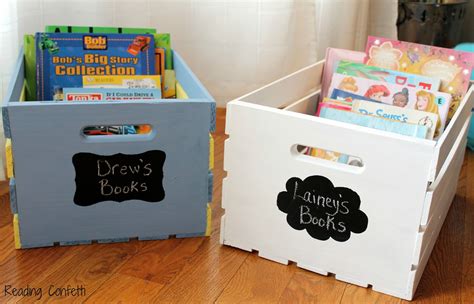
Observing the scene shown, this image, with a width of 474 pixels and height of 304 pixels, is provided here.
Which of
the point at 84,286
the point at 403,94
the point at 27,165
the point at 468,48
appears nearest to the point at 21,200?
the point at 27,165

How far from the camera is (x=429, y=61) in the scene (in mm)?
1401

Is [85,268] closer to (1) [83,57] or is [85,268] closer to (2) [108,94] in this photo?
(2) [108,94]

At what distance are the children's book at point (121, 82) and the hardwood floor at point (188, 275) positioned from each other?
337 millimetres

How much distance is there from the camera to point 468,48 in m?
1.83

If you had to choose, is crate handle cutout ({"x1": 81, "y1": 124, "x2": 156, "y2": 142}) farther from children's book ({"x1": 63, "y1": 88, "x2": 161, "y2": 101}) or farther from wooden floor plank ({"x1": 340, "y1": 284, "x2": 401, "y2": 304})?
wooden floor plank ({"x1": 340, "y1": 284, "x2": 401, "y2": 304})

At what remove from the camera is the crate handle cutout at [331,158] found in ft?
3.65

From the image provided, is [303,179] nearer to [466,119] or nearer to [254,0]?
[466,119]

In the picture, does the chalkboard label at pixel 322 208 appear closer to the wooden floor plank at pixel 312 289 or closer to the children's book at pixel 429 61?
the wooden floor plank at pixel 312 289

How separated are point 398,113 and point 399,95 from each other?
0.10 metres

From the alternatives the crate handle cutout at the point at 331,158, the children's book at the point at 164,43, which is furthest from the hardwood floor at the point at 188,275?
the children's book at the point at 164,43

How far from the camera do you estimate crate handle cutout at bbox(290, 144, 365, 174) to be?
1.11 meters

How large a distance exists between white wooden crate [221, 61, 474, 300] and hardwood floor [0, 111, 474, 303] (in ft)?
0.10

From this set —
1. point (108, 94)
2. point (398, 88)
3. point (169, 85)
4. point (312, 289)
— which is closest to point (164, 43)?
point (169, 85)

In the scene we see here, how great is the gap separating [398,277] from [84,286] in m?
0.53
